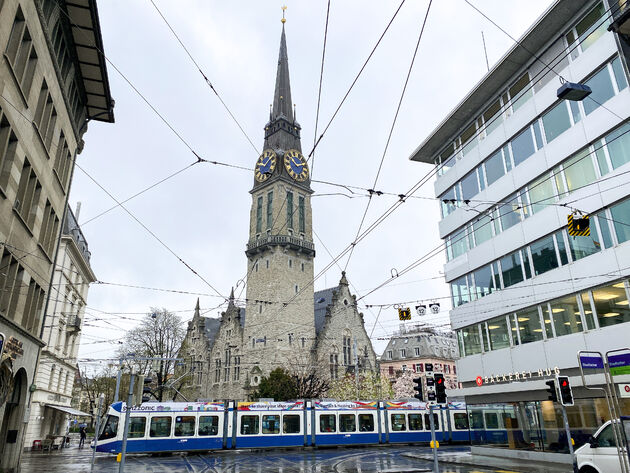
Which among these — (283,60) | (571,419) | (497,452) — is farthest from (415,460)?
(283,60)

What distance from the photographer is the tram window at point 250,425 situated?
92.6 ft

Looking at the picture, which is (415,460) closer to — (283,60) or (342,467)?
(342,467)

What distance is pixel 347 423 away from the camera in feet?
99.5

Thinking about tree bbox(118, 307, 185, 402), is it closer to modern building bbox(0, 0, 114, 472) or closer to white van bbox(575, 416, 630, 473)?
modern building bbox(0, 0, 114, 472)

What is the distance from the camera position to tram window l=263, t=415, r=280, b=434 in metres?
28.7

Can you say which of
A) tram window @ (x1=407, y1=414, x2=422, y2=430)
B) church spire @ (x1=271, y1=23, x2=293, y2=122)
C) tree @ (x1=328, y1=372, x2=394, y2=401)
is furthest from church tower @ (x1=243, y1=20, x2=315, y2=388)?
tram window @ (x1=407, y1=414, x2=422, y2=430)

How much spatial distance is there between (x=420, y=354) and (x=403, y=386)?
10.8m

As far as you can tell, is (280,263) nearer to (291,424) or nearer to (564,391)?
(291,424)

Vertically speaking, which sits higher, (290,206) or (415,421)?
(290,206)

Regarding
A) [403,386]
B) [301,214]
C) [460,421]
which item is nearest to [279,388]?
[460,421]

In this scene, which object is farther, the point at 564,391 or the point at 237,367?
the point at 237,367

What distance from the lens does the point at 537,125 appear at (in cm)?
2148

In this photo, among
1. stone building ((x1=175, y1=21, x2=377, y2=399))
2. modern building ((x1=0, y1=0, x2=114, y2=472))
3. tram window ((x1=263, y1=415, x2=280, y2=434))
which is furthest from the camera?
stone building ((x1=175, y1=21, x2=377, y2=399))

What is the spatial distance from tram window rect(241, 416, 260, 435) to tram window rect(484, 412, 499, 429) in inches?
536
